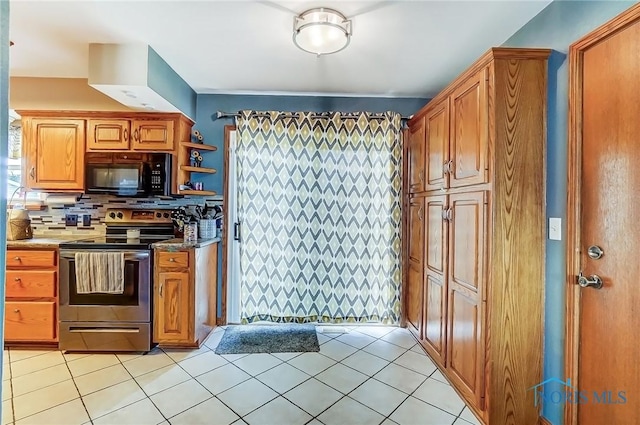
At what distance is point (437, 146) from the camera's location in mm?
2443

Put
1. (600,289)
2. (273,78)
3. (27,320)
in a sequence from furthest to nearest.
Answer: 1. (273,78)
2. (27,320)
3. (600,289)

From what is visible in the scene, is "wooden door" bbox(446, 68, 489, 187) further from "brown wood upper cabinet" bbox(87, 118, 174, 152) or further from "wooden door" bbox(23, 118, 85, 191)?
"wooden door" bbox(23, 118, 85, 191)

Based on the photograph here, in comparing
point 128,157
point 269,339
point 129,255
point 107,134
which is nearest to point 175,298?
point 129,255

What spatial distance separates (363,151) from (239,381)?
2.28m

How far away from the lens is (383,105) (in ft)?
10.9

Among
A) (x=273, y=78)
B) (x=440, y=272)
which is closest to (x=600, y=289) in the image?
(x=440, y=272)

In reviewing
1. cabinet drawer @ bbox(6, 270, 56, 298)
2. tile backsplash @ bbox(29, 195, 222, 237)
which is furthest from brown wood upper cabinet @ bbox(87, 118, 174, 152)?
cabinet drawer @ bbox(6, 270, 56, 298)

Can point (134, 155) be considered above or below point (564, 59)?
below

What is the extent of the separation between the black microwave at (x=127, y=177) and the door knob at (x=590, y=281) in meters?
3.07

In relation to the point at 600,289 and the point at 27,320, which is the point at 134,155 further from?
the point at 600,289

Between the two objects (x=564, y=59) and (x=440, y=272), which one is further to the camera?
(x=440, y=272)

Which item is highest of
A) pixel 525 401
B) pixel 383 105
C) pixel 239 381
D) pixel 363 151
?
pixel 383 105

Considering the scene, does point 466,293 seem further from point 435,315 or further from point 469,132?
point 469,132

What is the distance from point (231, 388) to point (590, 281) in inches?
86.1
